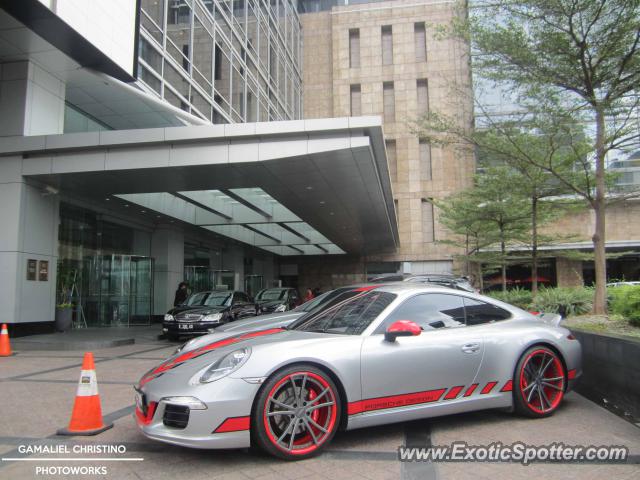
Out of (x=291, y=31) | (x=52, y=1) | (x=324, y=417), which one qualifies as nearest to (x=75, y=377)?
(x=324, y=417)

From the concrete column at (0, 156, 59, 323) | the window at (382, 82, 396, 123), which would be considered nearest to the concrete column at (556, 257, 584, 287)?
the window at (382, 82, 396, 123)

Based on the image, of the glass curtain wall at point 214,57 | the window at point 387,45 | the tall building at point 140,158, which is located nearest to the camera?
the tall building at point 140,158

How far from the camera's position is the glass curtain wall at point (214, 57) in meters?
16.5

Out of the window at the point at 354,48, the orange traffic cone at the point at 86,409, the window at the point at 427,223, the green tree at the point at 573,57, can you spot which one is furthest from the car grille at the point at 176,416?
the window at the point at 354,48

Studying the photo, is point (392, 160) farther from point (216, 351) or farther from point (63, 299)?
point (216, 351)

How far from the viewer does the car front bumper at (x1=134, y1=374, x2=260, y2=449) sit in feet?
11.9

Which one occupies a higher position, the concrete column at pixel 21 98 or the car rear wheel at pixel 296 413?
the concrete column at pixel 21 98

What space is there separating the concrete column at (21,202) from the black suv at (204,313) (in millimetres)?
3698

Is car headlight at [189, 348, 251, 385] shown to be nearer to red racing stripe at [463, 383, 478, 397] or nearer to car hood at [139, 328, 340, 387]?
car hood at [139, 328, 340, 387]

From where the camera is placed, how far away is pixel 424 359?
4.39 meters

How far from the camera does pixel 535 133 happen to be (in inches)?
480

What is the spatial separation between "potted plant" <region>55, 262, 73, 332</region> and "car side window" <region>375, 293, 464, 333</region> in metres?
13.9

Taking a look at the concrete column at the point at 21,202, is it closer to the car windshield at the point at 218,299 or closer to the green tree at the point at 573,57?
the car windshield at the point at 218,299

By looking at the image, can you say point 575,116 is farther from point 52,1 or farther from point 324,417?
point 52,1
